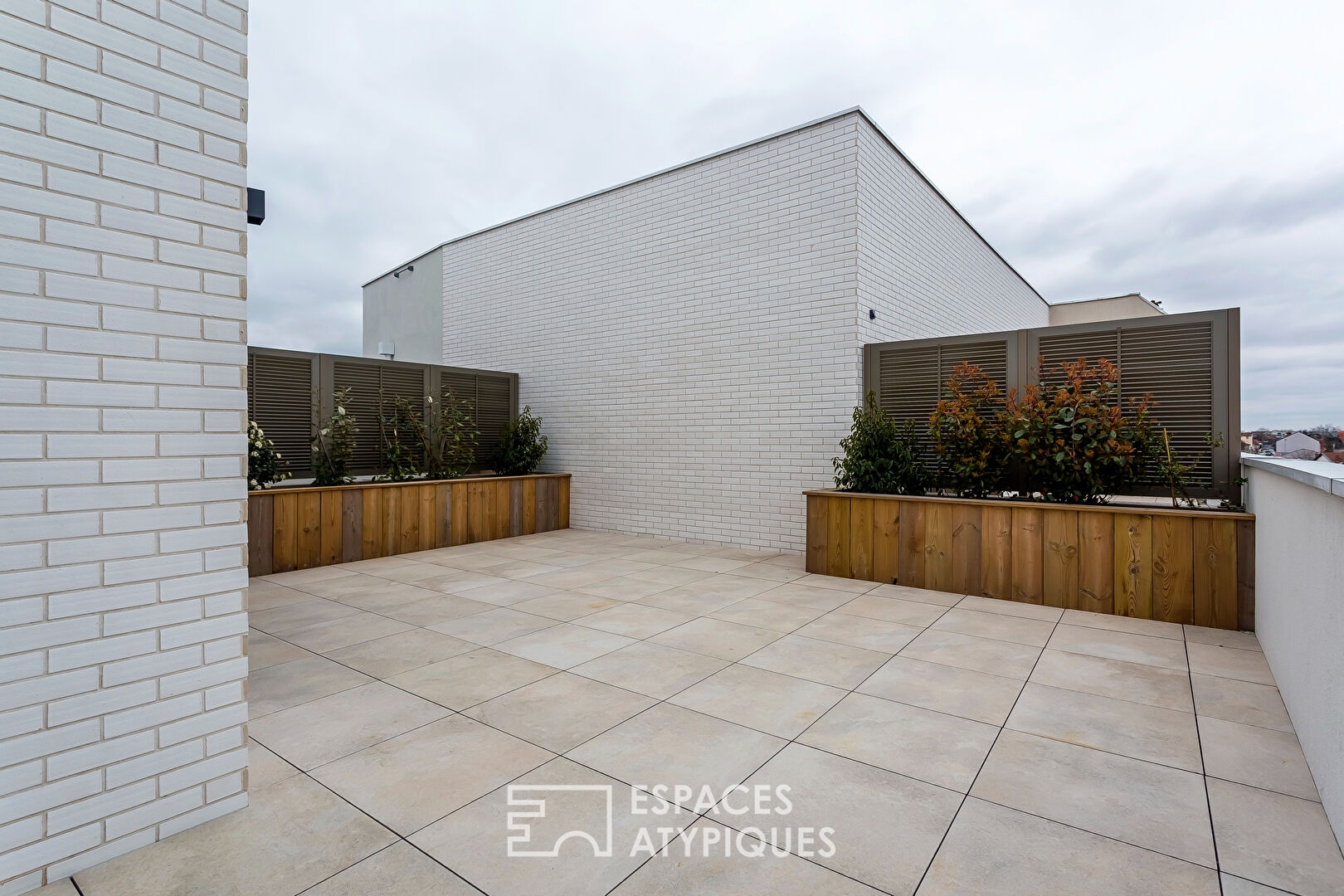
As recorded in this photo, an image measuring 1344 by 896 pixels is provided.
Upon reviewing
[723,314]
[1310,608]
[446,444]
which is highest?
[723,314]

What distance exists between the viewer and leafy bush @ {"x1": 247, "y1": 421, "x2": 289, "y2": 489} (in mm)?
5246

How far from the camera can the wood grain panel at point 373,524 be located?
573 cm

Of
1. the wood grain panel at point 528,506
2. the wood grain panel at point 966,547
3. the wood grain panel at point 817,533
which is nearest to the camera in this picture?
the wood grain panel at point 966,547

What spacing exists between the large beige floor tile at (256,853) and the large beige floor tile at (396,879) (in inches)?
1.5

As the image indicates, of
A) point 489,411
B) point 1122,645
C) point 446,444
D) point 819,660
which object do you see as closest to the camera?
point 819,660

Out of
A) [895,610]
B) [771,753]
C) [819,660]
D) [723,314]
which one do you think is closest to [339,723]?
[771,753]

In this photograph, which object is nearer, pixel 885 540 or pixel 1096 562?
pixel 1096 562

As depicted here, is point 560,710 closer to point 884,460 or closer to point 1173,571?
point 884,460

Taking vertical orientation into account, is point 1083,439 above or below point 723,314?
below

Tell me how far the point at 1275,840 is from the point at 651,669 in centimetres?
205

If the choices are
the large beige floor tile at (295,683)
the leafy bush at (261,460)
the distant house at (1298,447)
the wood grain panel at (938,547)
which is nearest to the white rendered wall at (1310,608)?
the distant house at (1298,447)

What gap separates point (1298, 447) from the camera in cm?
241

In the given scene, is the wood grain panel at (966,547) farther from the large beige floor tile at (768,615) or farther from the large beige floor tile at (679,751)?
the large beige floor tile at (679,751)

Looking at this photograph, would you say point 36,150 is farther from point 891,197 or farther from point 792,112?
point 792,112
